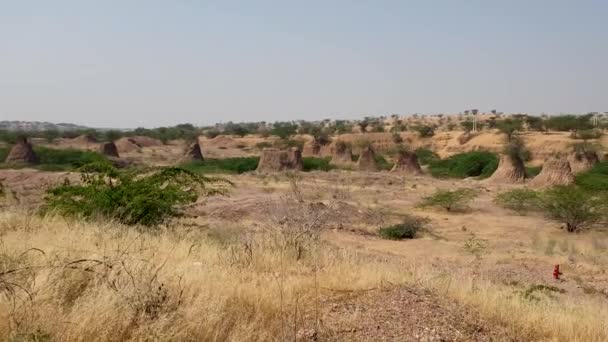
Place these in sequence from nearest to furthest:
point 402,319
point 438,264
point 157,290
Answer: point 157,290 < point 402,319 < point 438,264

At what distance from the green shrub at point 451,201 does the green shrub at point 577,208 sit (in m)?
4.60

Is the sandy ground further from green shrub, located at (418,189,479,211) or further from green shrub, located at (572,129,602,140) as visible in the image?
green shrub, located at (572,129,602,140)

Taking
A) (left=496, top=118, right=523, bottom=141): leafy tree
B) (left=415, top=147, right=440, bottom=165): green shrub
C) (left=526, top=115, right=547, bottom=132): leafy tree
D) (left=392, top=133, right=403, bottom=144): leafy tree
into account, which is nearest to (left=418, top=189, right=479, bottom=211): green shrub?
(left=415, top=147, right=440, bottom=165): green shrub

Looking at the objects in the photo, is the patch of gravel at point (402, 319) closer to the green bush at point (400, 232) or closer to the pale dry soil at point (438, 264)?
the pale dry soil at point (438, 264)

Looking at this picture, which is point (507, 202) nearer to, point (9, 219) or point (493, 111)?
point (9, 219)

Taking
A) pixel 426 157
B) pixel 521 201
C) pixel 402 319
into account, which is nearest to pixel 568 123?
pixel 426 157

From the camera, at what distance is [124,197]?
11.2 m

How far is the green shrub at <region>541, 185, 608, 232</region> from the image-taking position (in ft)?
70.9

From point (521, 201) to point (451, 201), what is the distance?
3.01m

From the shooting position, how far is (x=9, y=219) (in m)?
8.34

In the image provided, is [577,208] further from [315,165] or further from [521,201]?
[315,165]

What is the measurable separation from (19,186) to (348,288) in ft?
91.7

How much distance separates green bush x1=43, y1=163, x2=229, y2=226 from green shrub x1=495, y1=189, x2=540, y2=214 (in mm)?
17363

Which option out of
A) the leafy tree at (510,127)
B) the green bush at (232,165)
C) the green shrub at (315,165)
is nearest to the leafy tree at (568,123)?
the leafy tree at (510,127)
